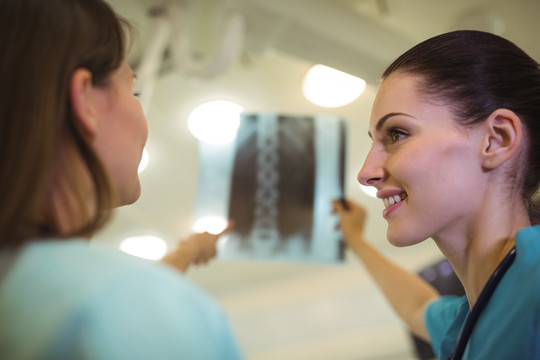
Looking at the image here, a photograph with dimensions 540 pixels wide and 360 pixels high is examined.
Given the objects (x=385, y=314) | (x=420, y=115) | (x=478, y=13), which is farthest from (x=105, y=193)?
(x=385, y=314)

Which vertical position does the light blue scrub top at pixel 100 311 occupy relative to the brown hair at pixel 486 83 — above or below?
below

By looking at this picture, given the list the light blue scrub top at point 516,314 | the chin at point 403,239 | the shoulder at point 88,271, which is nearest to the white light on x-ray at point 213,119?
the chin at point 403,239

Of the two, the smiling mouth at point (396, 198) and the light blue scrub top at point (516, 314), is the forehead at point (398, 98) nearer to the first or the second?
the smiling mouth at point (396, 198)

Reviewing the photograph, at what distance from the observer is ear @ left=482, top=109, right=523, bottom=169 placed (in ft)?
2.53

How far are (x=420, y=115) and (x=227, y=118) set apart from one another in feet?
3.76

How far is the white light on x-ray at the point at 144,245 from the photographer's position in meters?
2.76

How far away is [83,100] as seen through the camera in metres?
0.51

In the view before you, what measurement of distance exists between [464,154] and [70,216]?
57 cm

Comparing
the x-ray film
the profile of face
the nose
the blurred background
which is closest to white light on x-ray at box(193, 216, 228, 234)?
the x-ray film

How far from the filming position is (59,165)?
0.49 meters

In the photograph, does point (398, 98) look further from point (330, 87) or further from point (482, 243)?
point (330, 87)

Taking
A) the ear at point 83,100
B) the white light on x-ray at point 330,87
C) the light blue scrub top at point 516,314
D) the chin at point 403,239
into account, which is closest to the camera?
the ear at point 83,100

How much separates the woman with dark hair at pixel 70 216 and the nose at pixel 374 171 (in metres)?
0.40

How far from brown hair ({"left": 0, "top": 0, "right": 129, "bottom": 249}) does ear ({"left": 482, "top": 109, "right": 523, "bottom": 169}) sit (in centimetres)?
56
